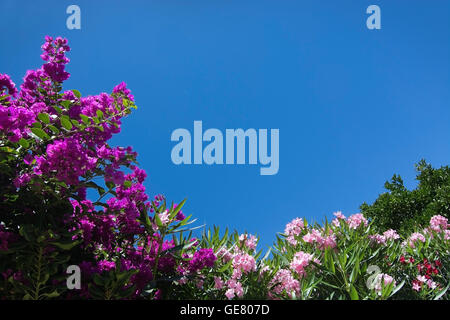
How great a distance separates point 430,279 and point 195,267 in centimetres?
231

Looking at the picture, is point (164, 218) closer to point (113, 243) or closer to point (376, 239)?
point (113, 243)

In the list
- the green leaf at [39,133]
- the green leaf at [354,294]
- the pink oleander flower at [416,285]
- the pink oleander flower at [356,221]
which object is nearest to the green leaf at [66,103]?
the green leaf at [39,133]

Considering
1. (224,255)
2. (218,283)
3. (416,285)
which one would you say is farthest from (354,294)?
(224,255)

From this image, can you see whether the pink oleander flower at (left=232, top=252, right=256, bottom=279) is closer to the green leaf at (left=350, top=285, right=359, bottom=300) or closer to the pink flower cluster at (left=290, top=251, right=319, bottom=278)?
the pink flower cluster at (left=290, top=251, right=319, bottom=278)

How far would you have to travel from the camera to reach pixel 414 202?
9922 mm

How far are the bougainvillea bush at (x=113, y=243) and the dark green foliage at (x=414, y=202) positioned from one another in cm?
482

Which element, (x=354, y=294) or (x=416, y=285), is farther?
(x=416, y=285)

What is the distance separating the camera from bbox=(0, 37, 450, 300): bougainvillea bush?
11.5ft

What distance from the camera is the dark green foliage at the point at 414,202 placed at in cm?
934

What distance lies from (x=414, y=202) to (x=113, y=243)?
7.80 meters

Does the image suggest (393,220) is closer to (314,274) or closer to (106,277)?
(314,274)

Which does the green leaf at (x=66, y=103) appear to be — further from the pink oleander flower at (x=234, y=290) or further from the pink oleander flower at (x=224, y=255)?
the pink oleander flower at (x=234, y=290)

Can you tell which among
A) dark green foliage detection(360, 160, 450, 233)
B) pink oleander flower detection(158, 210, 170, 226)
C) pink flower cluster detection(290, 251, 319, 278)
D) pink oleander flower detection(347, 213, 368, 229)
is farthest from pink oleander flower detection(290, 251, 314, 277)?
dark green foliage detection(360, 160, 450, 233)
